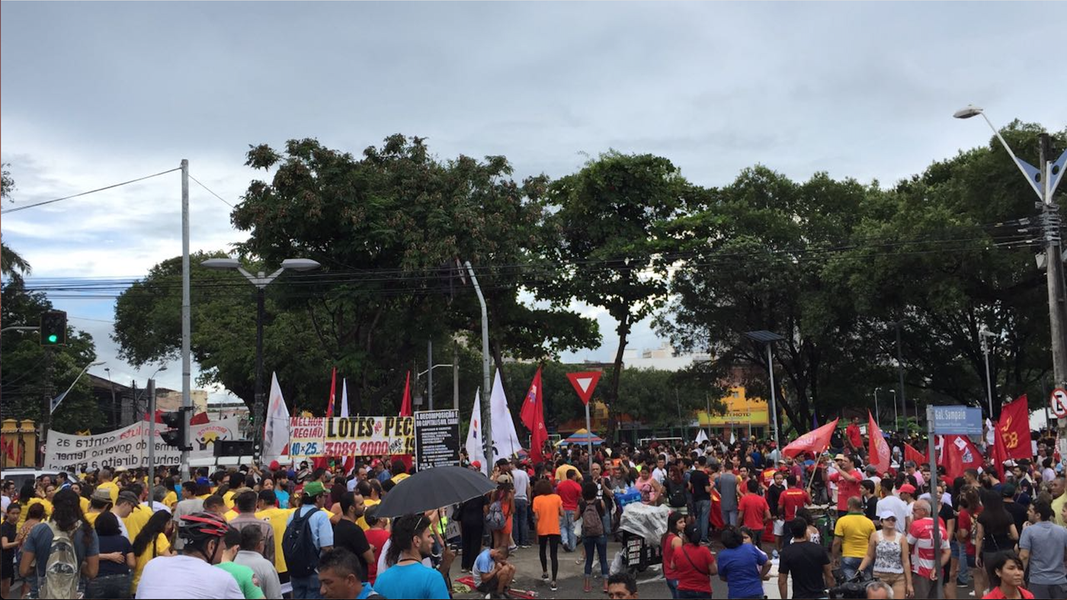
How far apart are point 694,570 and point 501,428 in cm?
1030

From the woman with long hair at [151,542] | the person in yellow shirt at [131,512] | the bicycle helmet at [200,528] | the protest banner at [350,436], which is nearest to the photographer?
the bicycle helmet at [200,528]

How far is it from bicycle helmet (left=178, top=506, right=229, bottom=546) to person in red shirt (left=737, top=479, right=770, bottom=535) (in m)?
10.9

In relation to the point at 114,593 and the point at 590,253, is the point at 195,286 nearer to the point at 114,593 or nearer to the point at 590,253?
the point at 590,253

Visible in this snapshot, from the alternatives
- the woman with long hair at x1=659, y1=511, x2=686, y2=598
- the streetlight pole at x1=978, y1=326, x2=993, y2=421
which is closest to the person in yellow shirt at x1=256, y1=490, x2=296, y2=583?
the woman with long hair at x1=659, y1=511, x2=686, y2=598

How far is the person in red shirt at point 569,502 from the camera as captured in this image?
16.3 metres

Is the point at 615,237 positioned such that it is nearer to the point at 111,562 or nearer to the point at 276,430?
the point at 276,430

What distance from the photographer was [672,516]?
10.9 metres

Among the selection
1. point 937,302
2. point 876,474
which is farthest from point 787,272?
point 876,474

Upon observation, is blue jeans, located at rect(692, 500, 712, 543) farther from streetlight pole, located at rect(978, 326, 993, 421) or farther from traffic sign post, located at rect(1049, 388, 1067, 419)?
streetlight pole, located at rect(978, 326, 993, 421)

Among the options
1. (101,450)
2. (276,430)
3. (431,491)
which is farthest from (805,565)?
(276,430)

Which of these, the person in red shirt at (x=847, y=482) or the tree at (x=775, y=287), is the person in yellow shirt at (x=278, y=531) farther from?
the tree at (x=775, y=287)

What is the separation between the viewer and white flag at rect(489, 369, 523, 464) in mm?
19922

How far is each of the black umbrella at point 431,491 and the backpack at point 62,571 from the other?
→ 281 centimetres

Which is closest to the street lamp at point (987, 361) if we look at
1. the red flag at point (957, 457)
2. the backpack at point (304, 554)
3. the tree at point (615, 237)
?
the tree at point (615, 237)
